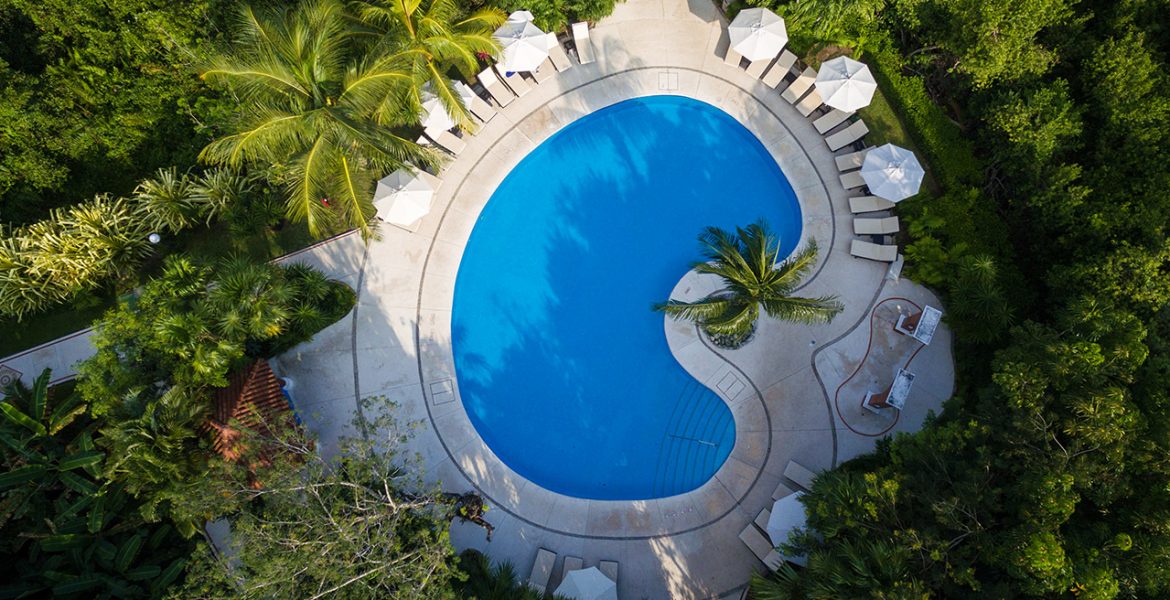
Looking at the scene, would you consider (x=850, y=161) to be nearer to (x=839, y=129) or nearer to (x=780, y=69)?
(x=839, y=129)

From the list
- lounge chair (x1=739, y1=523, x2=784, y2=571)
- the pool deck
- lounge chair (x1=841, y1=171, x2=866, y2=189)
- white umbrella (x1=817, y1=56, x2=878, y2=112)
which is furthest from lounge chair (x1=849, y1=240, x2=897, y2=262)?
lounge chair (x1=739, y1=523, x2=784, y2=571)

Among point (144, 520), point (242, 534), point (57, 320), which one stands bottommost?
point (144, 520)

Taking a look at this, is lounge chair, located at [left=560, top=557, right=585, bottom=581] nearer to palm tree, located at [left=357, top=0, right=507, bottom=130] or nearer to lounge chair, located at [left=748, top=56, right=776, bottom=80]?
palm tree, located at [left=357, top=0, right=507, bottom=130]

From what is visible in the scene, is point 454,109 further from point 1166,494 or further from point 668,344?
point 1166,494

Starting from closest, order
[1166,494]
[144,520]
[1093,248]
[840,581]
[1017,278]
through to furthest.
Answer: [1166,494]
[840,581]
[144,520]
[1093,248]
[1017,278]

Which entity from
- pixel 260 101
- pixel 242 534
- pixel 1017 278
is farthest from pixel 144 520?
pixel 1017 278

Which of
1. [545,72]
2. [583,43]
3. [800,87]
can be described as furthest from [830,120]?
[545,72]
